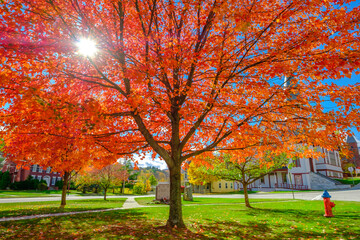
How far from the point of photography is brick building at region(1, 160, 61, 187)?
49.1 metres

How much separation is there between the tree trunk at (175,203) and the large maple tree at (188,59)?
4 centimetres

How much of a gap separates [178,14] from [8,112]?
7.28 meters

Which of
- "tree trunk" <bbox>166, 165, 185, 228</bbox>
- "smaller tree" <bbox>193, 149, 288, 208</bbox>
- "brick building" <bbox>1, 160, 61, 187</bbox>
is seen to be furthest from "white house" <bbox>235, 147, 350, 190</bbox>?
"brick building" <bbox>1, 160, 61, 187</bbox>

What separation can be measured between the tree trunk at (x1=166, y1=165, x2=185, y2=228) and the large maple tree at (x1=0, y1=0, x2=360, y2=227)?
4 centimetres

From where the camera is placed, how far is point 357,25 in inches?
236

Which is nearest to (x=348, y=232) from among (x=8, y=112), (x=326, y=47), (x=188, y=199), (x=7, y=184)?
(x=326, y=47)

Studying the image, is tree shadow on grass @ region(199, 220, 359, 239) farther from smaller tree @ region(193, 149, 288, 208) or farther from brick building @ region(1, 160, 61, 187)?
brick building @ region(1, 160, 61, 187)

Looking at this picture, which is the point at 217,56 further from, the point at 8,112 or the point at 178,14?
the point at 8,112

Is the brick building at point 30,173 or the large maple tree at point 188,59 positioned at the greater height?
the large maple tree at point 188,59

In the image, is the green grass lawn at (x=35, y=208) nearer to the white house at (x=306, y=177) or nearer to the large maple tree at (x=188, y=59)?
the large maple tree at (x=188, y=59)

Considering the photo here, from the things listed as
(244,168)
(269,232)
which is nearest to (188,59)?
(269,232)

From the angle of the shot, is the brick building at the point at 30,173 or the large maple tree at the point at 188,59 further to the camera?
the brick building at the point at 30,173

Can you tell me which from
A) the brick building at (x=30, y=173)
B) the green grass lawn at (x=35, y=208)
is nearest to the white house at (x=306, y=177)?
the green grass lawn at (x=35, y=208)

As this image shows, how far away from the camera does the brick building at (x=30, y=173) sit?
4906 centimetres
